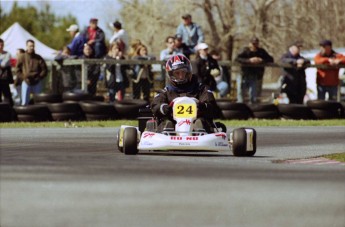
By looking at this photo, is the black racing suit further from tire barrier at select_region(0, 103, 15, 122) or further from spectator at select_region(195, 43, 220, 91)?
spectator at select_region(195, 43, 220, 91)

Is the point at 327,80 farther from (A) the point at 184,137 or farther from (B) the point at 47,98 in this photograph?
(A) the point at 184,137

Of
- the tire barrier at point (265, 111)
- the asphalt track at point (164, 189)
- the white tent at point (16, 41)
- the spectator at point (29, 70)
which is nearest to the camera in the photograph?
the asphalt track at point (164, 189)

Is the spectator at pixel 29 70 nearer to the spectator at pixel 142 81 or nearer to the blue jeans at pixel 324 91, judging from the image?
the spectator at pixel 142 81

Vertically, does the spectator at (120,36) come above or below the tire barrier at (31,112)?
above

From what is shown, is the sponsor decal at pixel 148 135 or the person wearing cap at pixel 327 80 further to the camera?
the person wearing cap at pixel 327 80

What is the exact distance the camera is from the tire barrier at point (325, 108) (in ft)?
71.2

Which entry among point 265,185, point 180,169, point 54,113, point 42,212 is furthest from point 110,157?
point 54,113

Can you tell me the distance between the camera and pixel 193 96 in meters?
12.8

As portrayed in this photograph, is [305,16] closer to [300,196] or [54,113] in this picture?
[54,113]

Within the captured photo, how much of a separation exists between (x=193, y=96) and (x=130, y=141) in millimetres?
965

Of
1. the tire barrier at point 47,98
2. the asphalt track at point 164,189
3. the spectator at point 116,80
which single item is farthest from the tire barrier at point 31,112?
the asphalt track at point 164,189

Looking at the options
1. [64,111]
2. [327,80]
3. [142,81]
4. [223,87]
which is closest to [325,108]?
[327,80]

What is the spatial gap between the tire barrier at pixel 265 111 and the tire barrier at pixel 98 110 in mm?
2909

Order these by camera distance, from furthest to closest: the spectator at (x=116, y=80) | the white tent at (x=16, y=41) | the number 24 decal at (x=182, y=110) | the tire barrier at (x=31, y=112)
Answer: the white tent at (x=16, y=41)
the spectator at (x=116, y=80)
the tire barrier at (x=31, y=112)
the number 24 decal at (x=182, y=110)
